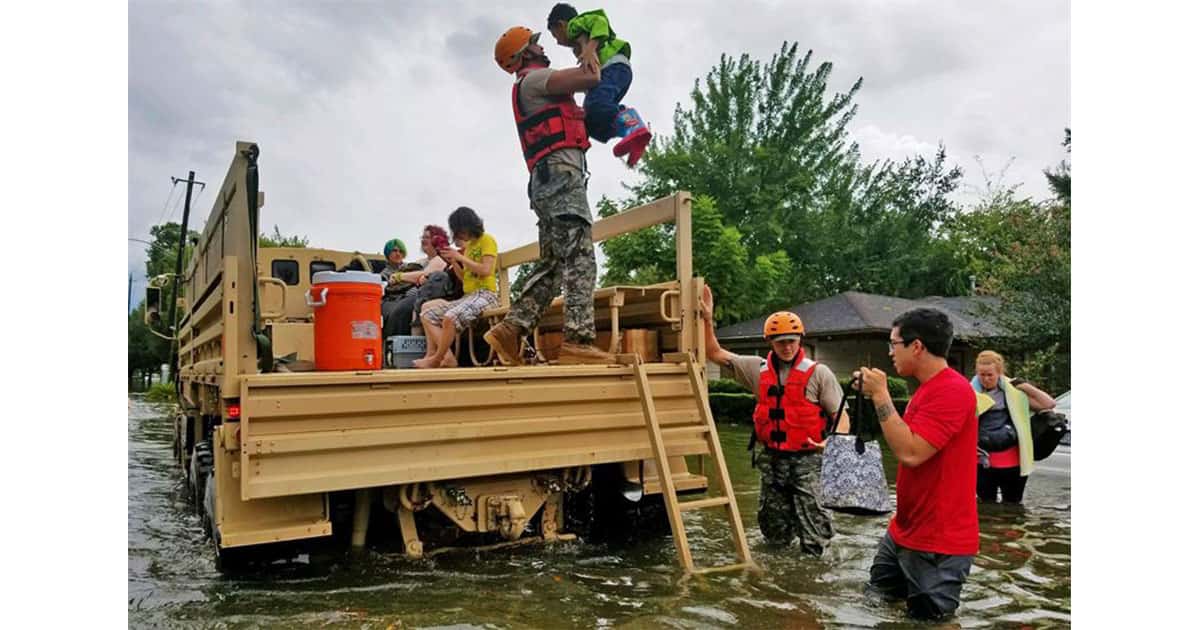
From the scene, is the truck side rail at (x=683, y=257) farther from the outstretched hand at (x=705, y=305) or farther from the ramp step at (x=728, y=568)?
the ramp step at (x=728, y=568)

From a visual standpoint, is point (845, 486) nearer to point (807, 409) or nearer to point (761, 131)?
point (807, 409)

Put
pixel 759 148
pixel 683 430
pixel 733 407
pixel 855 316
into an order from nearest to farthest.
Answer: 1. pixel 683 430
2. pixel 733 407
3. pixel 855 316
4. pixel 759 148

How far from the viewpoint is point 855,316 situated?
78.1 ft

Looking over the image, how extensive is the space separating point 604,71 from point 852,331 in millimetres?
19254

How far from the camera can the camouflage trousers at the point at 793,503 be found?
4.58 m

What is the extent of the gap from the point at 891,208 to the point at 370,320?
3087cm

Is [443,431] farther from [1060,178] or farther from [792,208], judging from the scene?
[792,208]

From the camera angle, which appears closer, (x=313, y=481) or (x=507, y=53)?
(x=313, y=481)

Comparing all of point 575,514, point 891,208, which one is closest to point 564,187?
point 575,514

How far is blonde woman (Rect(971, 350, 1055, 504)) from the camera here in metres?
6.33

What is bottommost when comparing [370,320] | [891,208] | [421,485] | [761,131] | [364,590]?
[364,590]

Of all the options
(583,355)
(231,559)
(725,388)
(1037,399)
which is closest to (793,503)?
(583,355)

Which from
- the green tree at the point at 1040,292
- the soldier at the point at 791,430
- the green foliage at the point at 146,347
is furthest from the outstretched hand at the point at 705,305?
the green tree at the point at 1040,292

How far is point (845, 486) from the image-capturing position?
3670mm
